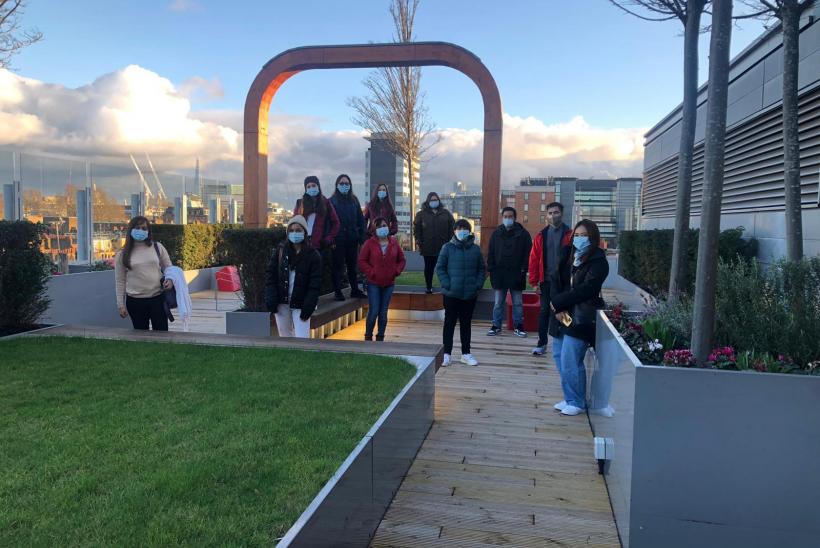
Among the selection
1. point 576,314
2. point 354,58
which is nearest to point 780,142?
point 576,314

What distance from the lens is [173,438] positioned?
320 cm

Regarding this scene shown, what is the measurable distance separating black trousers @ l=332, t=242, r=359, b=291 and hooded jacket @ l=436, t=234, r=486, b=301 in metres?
2.56

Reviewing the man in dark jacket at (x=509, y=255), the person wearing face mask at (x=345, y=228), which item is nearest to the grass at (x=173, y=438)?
the person wearing face mask at (x=345, y=228)

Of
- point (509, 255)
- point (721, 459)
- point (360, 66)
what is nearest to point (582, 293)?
point (721, 459)

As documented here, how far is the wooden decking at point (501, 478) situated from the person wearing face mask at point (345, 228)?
3.33 metres

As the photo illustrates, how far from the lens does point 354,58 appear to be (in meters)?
11.6

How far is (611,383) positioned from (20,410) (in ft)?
12.8

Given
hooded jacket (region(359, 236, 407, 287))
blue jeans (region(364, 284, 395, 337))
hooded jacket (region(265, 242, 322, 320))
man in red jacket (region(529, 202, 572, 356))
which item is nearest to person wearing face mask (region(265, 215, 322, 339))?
hooded jacket (region(265, 242, 322, 320))

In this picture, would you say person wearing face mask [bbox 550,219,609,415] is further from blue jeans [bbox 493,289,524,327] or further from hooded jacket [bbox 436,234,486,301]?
blue jeans [bbox 493,289,524,327]

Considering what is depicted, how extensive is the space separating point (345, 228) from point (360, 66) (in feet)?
16.4

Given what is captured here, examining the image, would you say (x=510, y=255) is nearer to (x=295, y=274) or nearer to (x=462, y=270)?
(x=462, y=270)

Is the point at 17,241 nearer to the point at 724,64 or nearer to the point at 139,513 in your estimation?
the point at 139,513

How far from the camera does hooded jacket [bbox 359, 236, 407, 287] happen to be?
7.05 meters

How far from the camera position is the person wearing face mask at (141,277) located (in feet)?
19.6
